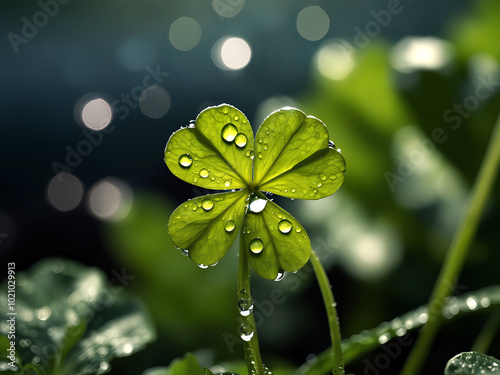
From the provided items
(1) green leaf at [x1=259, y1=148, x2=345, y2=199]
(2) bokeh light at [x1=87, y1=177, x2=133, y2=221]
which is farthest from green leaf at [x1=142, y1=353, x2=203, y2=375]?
(2) bokeh light at [x1=87, y1=177, x2=133, y2=221]

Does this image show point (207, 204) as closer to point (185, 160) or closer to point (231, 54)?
point (185, 160)

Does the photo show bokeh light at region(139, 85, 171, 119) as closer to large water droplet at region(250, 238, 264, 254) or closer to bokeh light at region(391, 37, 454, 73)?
bokeh light at region(391, 37, 454, 73)

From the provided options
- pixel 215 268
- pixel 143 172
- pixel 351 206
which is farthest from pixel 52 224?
pixel 351 206

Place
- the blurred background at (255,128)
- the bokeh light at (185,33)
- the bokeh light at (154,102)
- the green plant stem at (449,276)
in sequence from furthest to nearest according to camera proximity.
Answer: the bokeh light at (185,33), the bokeh light at (154,102), the blurred background at (255,128), the green plant stem at (449,276)

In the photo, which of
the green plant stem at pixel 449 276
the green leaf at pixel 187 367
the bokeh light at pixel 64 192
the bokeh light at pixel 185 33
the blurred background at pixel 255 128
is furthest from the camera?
the bokeh light at pixel 185 33

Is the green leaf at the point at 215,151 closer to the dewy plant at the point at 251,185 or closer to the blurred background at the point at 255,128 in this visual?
the dewy plant at the point at 251,185

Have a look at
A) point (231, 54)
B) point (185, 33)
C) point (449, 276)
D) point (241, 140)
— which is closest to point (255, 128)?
point (231, 54)

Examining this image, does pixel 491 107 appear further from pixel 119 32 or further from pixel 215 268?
pixel 119 32

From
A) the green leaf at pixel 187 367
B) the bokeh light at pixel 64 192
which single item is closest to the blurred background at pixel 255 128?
the bokeh light at pixel 64 192
